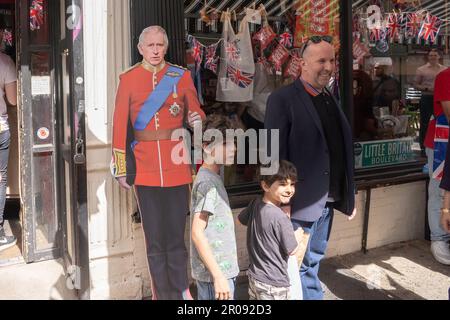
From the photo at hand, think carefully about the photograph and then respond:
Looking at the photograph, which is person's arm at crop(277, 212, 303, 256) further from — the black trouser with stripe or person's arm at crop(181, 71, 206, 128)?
person's arm at crop(181, 71, 206, 128)

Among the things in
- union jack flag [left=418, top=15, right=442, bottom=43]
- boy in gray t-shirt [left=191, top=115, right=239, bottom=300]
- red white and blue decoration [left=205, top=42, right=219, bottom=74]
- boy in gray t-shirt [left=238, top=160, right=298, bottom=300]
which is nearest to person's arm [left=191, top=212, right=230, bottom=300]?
boy in gray t-shirt [left=191, top=115, right=239, bottom=300]

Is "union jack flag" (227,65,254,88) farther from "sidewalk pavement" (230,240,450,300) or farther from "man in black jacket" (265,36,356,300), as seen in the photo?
"sidewalk pavement" (230,240,450,300)

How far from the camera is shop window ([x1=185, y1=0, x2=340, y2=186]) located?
4.15 meters

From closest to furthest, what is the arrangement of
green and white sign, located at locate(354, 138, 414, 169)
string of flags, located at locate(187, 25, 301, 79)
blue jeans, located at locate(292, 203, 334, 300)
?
blue jeans, located at locate(292, 203, 334, 300)
string of flags, located at locate(187, 25, 301, 79)
green and white sign, located at locate(354, 138, 414, 169)

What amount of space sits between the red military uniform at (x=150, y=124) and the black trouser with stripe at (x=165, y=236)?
8cm

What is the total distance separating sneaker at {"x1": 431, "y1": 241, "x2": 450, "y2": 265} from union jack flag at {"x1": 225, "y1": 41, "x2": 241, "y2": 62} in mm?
2454

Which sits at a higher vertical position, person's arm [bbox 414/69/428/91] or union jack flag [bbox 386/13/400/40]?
union jack flag [bbox 386/13/400/40]

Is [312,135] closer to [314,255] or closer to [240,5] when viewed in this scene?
[314,255]

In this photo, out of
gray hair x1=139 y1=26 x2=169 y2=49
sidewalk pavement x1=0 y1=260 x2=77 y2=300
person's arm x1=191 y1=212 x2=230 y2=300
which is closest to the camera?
person's arm x1=191 y1=212 x2=230 y2=300

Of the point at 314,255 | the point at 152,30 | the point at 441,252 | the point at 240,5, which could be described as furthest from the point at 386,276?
the point at 152,30

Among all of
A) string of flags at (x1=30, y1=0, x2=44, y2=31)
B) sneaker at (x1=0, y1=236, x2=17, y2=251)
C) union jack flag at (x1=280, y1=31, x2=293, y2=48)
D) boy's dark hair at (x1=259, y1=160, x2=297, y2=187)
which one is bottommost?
sneaker at (x1=0, y1=236, x2=17, y2=251)

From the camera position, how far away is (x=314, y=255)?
3457 mm

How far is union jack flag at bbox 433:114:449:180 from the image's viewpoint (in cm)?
441

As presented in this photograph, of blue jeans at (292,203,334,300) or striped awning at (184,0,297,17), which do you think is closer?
blue jeans at (292,203,334,300)
